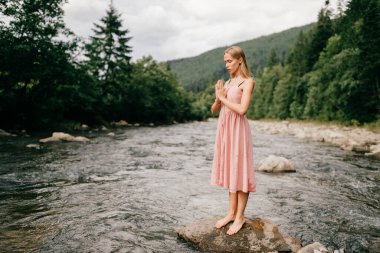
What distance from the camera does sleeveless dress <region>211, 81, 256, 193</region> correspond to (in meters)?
4.84

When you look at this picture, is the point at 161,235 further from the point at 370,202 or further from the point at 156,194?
the point at 370,202

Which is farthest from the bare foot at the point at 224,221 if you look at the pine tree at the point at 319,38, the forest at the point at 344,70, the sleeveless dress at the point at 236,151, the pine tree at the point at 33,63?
the pine tree at the point at 319,38

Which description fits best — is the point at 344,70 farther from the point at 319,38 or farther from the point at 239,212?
the point at 239,212

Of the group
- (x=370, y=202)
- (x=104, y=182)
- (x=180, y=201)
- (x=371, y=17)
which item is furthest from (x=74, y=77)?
(x=371, y=17)

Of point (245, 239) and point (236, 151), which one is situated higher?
point (236, 151)

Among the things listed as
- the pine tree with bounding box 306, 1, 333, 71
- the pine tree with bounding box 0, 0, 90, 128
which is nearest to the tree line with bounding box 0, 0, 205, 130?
the pine tree with bounding box 0, 0, 90, 128

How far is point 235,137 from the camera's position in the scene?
4887mm

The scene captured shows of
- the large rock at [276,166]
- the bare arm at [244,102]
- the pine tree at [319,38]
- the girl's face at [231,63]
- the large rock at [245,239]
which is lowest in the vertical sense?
the large rock at [276,166]

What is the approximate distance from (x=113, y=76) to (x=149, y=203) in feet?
141

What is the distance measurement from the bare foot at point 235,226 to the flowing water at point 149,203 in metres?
0.62

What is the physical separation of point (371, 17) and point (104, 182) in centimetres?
3278

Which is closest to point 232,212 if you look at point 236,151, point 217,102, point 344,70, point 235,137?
point 236,151

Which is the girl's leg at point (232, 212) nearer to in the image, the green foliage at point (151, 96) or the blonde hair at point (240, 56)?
the blonde hair at point (240, 56)

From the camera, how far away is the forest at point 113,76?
25.4 metres
